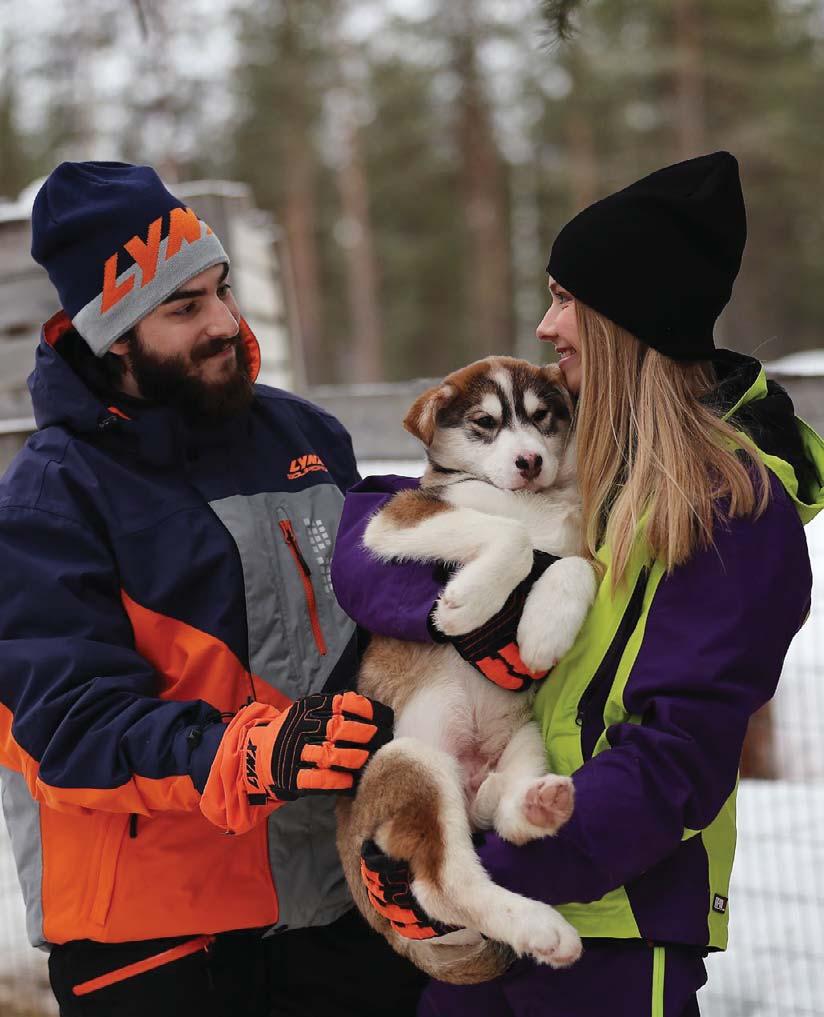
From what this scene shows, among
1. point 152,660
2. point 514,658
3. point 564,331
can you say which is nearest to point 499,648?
point 514,658

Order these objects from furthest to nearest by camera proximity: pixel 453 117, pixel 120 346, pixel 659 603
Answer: pixel 453 117 → pixel 120 346 → pixel 659 603

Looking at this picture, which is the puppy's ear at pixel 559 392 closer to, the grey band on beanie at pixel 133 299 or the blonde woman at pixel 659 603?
the blonde woman at pixel 659 603

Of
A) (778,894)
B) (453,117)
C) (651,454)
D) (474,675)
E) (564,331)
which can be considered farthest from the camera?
(453,117)

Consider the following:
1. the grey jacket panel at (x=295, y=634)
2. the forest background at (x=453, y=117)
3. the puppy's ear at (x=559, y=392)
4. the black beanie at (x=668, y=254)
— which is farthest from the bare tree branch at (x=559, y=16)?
the forest background at (x=453, y=117)

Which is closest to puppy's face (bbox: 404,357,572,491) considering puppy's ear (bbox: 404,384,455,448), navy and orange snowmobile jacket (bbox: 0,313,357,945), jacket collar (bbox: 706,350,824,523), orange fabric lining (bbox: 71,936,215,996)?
puppy's ear (bbox: 404,384,455,448)

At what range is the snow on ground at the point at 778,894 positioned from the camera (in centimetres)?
398

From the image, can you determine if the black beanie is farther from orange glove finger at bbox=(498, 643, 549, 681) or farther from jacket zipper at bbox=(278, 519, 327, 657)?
jacket zipper at bbox=(278, 519, 327, 657)

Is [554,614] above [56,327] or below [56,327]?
below

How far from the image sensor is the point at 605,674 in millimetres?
2303

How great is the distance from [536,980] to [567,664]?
69cm

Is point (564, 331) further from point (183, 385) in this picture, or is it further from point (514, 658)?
point (183, 385)

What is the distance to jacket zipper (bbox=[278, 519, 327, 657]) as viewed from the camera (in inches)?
115

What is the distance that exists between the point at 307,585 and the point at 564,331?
98 cm

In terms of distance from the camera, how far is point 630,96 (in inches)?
890
